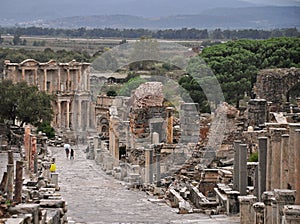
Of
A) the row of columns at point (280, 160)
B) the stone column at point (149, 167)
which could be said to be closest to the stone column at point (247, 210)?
the row of columns at point (280, 160)

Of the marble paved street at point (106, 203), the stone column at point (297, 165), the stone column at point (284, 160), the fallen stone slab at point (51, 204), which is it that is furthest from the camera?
the marble paved street at point (106, 203)

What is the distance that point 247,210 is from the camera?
24.6m

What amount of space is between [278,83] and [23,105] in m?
14.5

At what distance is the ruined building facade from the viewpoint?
6700 cm

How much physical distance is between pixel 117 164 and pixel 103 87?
37670mm

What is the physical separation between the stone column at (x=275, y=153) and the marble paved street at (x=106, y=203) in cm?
373

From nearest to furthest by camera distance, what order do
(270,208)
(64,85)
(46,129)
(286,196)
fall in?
(286,196) < (270,208) < (46,129) < (64,85)

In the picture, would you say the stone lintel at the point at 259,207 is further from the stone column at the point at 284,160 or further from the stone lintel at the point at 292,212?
the stone lintel at the point at 292,212

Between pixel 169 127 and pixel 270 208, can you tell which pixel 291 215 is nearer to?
pixel 270 208

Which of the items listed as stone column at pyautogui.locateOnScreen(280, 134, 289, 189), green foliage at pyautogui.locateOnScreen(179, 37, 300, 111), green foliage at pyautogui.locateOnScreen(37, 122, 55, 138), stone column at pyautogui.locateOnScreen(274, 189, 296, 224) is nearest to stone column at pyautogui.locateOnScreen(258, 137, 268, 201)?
stone column at pyautogui.locateOnScreen(280, 134, 289, 189)

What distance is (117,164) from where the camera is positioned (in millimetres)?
41344

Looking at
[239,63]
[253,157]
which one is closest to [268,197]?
[253,157]

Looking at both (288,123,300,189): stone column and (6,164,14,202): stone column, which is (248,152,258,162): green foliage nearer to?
(6,164,14,202): stone column

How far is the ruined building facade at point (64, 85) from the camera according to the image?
67000mm
